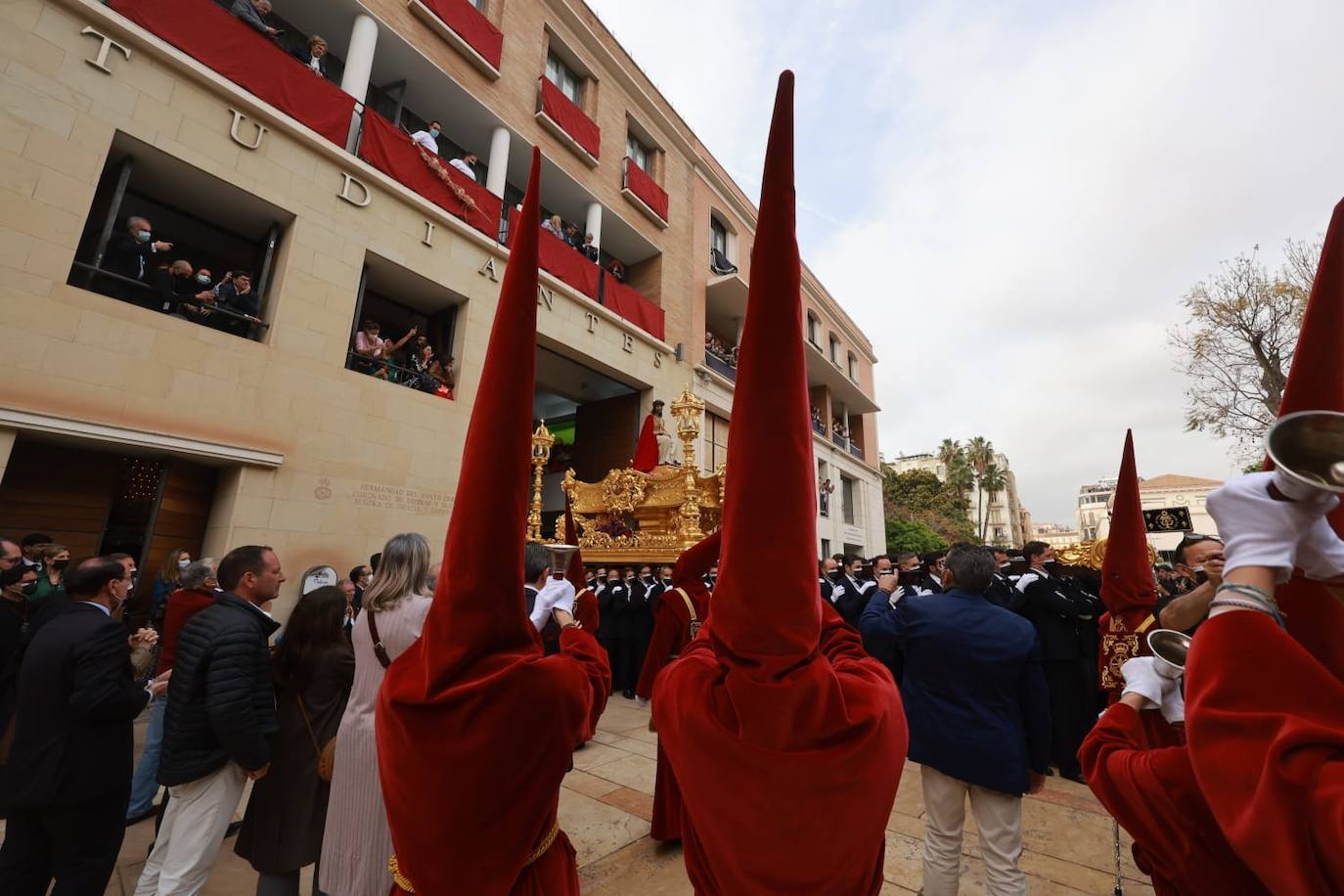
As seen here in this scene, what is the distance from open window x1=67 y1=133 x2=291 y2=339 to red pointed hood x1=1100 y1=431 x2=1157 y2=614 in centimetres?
1047

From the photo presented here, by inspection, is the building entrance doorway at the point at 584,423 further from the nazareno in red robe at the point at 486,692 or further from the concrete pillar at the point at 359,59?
the nazareno in red robe at the point at 486,692

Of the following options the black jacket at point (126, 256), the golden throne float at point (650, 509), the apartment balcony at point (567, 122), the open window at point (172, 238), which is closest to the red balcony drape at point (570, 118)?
the apartment balcony at point (567, 122)

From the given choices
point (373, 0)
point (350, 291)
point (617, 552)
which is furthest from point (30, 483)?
point (373, 0)

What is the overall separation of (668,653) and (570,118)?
14473 mm

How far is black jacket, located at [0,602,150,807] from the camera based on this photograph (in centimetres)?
250

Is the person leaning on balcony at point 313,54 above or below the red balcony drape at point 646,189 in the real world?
below

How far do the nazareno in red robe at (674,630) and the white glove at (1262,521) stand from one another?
214 centimetres

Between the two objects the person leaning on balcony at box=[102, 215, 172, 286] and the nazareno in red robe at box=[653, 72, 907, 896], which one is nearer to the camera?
the nazareno in red robe at box=[653, 72, 907, 896]

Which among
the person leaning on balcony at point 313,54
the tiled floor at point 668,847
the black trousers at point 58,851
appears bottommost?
the tiled floor at point 668,847

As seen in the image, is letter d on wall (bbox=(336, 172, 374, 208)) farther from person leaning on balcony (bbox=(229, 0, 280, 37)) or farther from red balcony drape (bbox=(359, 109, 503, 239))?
person leaning on balcony (bbox=(229, 0, 280, 37))

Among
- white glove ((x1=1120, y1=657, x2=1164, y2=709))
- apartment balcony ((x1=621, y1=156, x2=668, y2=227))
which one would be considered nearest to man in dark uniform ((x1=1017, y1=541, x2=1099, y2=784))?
white glove ((x1=1120, y1=657, x2=1164, y2=709))

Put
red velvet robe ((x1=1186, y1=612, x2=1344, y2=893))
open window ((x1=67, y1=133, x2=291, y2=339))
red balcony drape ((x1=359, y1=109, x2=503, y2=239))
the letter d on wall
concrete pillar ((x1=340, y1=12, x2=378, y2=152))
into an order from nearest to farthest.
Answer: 1. red velvet robe ((x1=1186, y1=612, x2=1344, y2=893))
2. open window ((x1=67, y1=133, x2=291, y2=339))
3. the letter d on wall
4. red balcony drape ((x1=359, y1=109, x2=503, y2=239))
5. concrete pillar ((x1=340, y1=12, x2=378, y2=152))

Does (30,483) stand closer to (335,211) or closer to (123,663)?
(335,211)

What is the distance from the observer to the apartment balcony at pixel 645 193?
16.2m
